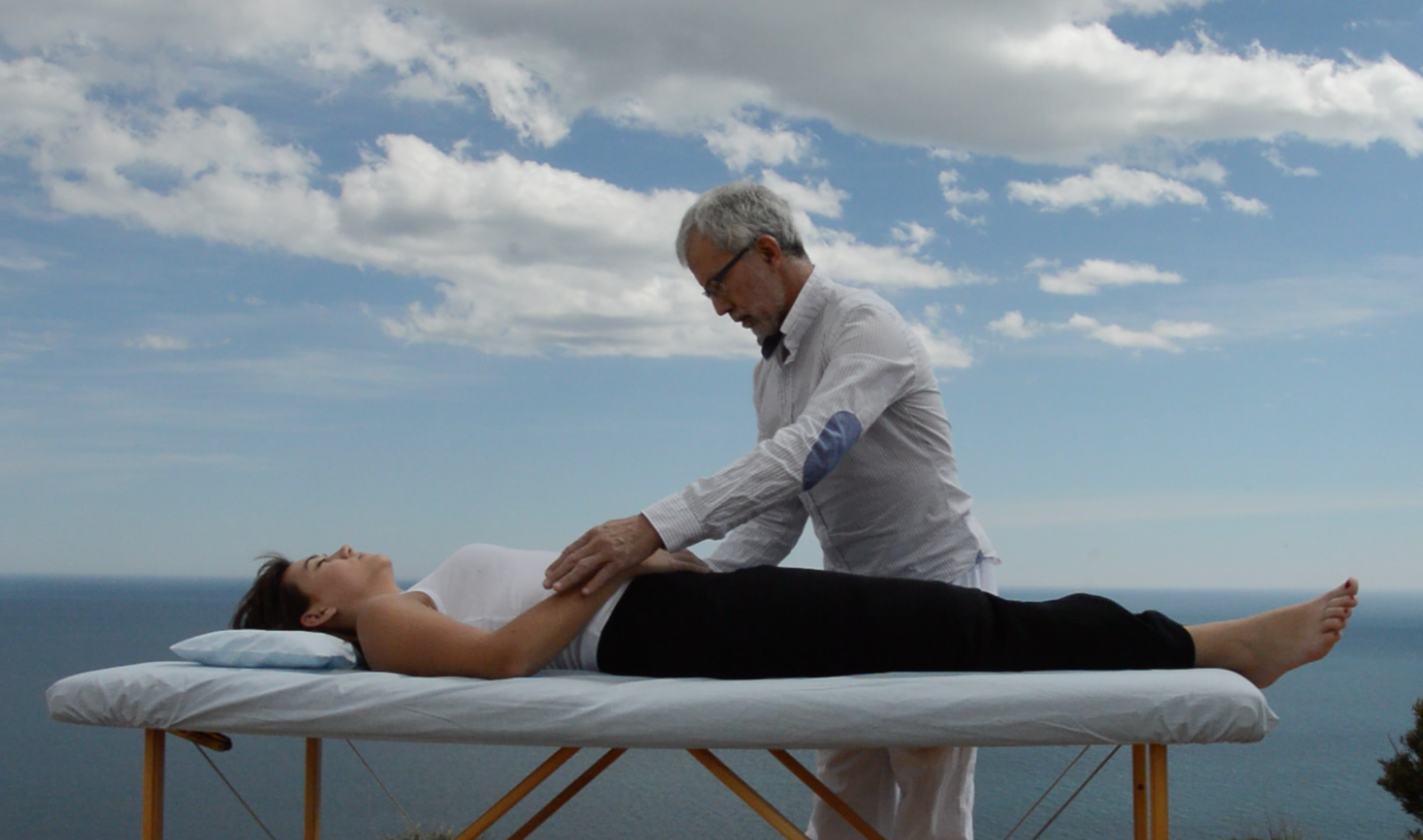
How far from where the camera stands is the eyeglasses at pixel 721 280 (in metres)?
2.17

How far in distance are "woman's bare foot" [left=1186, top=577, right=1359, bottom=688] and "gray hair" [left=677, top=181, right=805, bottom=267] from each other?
3.60 feet

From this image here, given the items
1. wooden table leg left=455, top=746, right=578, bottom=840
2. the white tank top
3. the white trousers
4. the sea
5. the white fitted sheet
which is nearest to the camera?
the white fitted sheet

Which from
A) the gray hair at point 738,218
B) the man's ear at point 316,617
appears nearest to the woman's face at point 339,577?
the man's ear at point 316,617

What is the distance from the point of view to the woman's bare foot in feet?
5.78

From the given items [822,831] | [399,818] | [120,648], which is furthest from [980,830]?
[120,648]

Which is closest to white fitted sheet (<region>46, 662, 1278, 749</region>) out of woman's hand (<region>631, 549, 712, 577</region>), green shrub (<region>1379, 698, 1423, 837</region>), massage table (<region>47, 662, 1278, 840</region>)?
massage table (<region>47, 662, 1278, 840</region>)

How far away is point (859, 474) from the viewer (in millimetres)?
2258

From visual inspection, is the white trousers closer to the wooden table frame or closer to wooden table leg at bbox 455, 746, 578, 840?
the wooden table frame

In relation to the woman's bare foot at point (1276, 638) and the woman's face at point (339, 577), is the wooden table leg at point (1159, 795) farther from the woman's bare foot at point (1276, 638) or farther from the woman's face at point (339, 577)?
the woman's face at point (339, 577)

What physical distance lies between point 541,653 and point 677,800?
38.9 metres

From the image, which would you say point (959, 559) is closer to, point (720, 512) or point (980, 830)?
point (720, 512)

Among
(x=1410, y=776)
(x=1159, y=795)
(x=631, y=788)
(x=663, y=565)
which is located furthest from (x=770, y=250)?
(x=631, y=788)

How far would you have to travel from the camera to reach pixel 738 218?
2156 mm

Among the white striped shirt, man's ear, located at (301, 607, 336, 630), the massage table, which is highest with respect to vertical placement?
the white striped shirt
